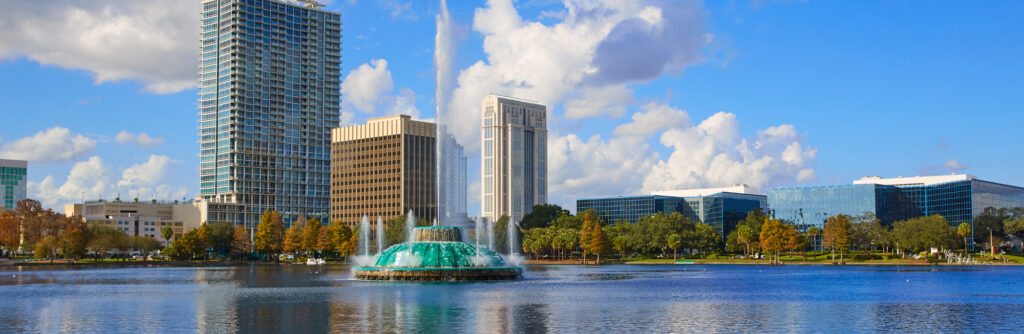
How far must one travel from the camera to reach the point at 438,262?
9719cm

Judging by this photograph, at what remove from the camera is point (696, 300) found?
70.1m

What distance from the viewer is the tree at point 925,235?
179000 mm

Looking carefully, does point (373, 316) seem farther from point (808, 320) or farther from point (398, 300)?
point (808, 320)

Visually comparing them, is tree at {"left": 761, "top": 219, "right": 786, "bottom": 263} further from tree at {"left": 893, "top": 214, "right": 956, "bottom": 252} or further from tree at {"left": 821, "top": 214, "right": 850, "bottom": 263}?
tree at {"left": 893, "top": 214, "right": 956, "bottom": 252}

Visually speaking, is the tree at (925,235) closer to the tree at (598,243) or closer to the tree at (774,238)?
the tree at (774,238)

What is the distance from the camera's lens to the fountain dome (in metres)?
96.6

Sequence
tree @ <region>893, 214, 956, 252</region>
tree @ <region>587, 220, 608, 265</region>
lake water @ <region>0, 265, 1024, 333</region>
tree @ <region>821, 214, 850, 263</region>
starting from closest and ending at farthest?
lake water @ <region>0, 265, 1024, 333</region>, tree @ <region>893, 214, 956, 252</region>, tree @ <region>821, 214, 850, 263</region>, tree @ <region>587, 220, 608, 265</region>

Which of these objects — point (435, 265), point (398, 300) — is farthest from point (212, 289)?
point (398, 300)

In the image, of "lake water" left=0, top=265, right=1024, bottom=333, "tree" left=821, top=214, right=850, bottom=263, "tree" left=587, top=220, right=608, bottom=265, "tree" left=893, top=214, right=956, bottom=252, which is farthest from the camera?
"tree" left=587, top=220, right=608, bottom=265

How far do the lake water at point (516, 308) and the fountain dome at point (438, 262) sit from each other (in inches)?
210

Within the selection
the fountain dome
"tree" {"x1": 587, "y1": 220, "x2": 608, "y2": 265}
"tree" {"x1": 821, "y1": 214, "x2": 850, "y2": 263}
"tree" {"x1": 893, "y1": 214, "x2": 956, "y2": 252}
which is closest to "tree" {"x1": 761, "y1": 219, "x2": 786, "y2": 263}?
"tree" {"x1": 821, "y1": 214, "x2": 850, "y2": 263}

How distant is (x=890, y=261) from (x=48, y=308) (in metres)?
155

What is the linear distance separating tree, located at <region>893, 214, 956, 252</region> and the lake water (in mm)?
92327

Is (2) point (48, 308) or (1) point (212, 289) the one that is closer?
(2) point (48, 308)
